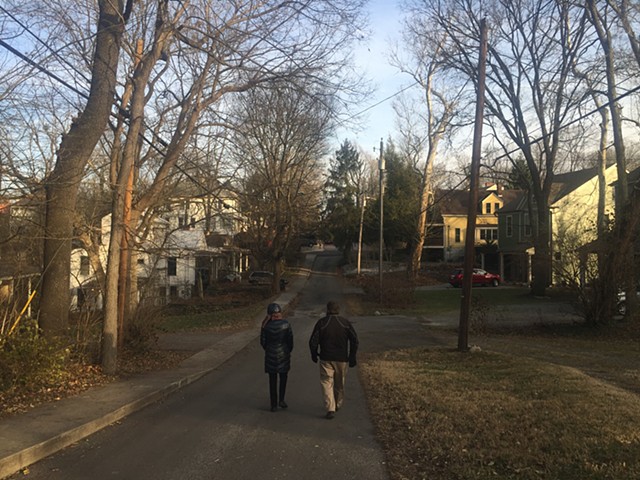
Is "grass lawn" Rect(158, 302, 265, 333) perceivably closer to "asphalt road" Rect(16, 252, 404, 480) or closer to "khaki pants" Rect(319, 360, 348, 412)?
"asphalt road" Rect(16, 252, 404, 480)

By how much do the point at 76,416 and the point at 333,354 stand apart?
3496 mm

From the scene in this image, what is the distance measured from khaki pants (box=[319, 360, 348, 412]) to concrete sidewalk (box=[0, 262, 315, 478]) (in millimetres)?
2902

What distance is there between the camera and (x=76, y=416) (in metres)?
7.38

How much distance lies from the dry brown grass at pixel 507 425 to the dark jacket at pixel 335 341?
0.95m

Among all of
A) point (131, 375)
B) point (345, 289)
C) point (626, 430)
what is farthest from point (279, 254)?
point (626, 430)

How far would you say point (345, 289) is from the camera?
44688mm

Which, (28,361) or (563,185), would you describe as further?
(563,185)

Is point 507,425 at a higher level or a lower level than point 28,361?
lower

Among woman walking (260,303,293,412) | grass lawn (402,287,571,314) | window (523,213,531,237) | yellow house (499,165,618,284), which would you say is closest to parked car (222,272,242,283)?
grass lawn (402,287,571,314)

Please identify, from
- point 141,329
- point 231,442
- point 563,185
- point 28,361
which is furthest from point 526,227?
point 231,442

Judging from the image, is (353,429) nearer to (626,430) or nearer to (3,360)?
(626,430)

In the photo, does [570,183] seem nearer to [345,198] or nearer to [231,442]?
[345,198]

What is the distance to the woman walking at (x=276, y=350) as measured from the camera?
26.6 ft

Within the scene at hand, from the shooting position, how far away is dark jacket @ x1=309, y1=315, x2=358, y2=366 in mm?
7771
